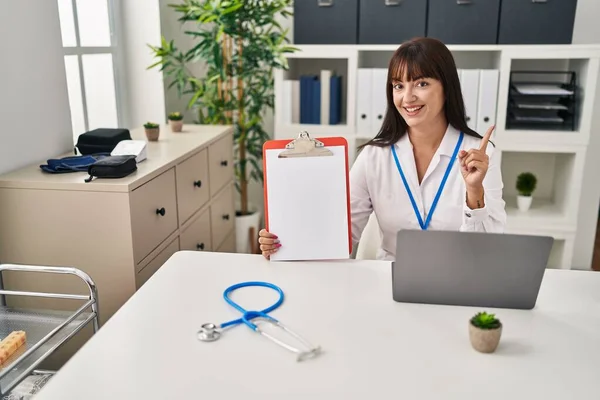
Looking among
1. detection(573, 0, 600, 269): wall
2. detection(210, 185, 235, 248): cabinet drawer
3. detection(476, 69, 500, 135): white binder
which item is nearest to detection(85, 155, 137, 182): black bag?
detection(210, 185, 235, 248): cabinet drawer

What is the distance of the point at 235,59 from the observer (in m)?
3.24

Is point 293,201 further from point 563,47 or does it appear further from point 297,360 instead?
point 563,47

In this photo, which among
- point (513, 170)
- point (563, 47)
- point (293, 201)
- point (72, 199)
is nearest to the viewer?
point (293, 201)

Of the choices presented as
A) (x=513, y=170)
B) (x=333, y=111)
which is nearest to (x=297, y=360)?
(x=333, y=111)

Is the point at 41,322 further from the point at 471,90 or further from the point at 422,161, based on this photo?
the point at 471,90

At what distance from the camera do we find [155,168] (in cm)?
213

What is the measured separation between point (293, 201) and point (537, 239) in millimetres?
591

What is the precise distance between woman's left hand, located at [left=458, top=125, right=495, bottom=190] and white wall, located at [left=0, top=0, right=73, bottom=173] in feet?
5.18

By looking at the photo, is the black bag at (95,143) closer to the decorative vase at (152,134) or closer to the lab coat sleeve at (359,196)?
the decorative vase at (152,134)

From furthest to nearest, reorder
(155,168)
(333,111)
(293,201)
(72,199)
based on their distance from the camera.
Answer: (333,111) < (155,168) < (72,199) < (293,201)

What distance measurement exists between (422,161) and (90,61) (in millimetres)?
1856

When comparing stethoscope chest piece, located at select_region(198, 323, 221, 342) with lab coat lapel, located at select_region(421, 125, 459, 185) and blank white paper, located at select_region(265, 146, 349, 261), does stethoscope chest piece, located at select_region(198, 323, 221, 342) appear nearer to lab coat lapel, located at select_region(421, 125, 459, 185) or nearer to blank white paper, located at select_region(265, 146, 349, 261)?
blank white paper, located at select_region(265, 146, 349, 261)

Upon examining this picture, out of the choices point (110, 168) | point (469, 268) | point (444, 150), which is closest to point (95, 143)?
point (110, 168)

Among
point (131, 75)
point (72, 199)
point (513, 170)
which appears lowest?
point (513, 170)
